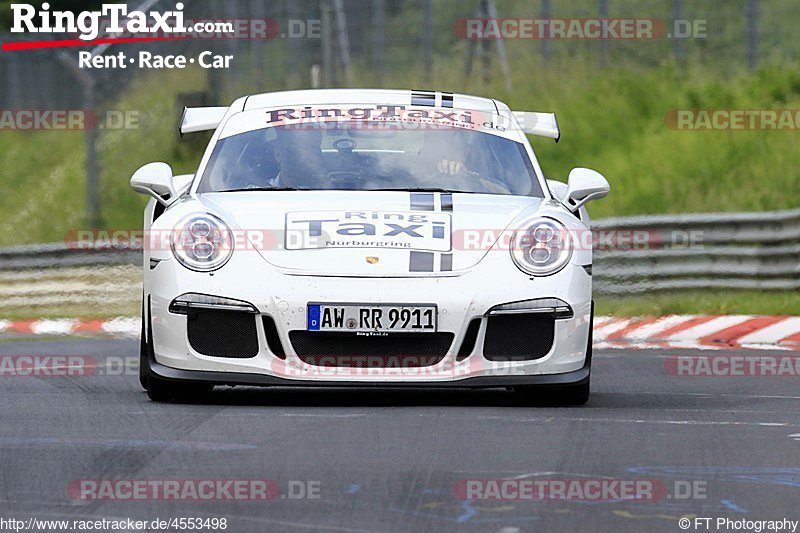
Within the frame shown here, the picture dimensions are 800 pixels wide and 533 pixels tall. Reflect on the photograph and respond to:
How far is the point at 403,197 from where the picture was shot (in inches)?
335

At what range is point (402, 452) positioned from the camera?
669 centimetres

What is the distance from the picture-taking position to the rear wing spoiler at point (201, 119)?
9.74 m

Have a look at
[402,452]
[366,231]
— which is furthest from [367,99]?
[402,452]

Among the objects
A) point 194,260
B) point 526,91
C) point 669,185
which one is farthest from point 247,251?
point 526,91

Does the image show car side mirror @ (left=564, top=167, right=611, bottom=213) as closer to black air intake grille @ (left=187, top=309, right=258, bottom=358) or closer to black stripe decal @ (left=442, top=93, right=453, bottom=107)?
black stripe decal @ (left=442, top=93, right=453, bottom=107)

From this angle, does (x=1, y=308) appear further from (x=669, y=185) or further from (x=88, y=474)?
(x=88, y=474)

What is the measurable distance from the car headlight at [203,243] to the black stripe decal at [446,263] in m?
0.89

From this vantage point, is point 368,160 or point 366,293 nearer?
point 366,293

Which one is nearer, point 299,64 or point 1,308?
point 1,308

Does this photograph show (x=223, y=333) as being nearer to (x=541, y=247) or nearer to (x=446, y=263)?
(x=446, y=263)

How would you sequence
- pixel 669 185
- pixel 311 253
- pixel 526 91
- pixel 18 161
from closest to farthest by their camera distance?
pixel 311 253 < pixel 669 185 < pixel 526 91 < pixel 18 161

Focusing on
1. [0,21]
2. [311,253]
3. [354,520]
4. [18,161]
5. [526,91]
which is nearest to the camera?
[354,520]

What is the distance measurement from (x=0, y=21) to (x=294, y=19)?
18.8 meters

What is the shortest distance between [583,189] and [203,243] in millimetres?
1835
